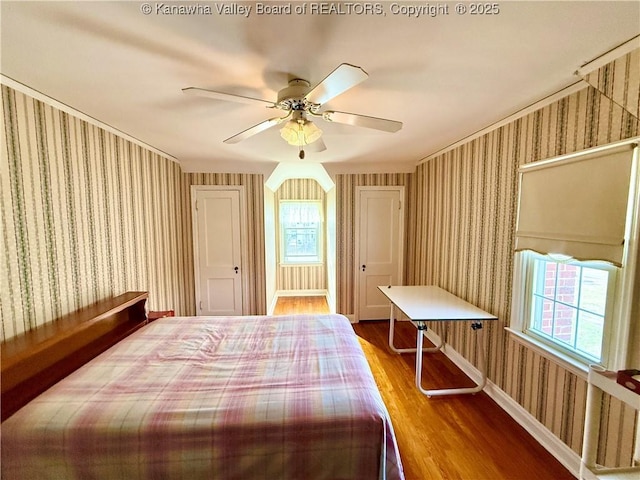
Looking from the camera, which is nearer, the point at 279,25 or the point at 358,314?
the point at 279,25

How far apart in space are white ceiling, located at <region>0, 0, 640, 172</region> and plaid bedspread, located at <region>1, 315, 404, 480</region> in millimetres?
1680

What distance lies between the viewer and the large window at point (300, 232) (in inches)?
218

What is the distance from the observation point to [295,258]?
5.68m

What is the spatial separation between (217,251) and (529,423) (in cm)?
385

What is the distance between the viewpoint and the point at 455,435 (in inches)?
76.5

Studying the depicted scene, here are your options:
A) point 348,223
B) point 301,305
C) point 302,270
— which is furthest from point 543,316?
point 302,270

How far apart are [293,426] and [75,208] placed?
2.20 meters

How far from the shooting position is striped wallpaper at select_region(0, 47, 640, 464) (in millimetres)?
1517

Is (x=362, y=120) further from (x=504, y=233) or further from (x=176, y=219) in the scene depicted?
(x=176, y=219)

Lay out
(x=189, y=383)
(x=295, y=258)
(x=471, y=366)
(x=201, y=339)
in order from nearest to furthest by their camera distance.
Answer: (x=189, y=383)
(x=201, y=339)
(x=471, y=366)
(x=295, y=258)

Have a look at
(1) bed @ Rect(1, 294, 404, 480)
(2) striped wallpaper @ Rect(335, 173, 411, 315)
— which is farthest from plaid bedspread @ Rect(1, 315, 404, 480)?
(2) striped wallpaper @ Rect(335, 173, 411, 315)

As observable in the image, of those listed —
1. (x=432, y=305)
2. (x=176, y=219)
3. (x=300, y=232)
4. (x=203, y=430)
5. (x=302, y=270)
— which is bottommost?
(x=302, y=270)

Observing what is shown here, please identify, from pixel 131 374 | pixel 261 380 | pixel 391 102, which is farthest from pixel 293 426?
pixel 391 102

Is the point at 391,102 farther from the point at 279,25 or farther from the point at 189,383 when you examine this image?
the point at 189,383
